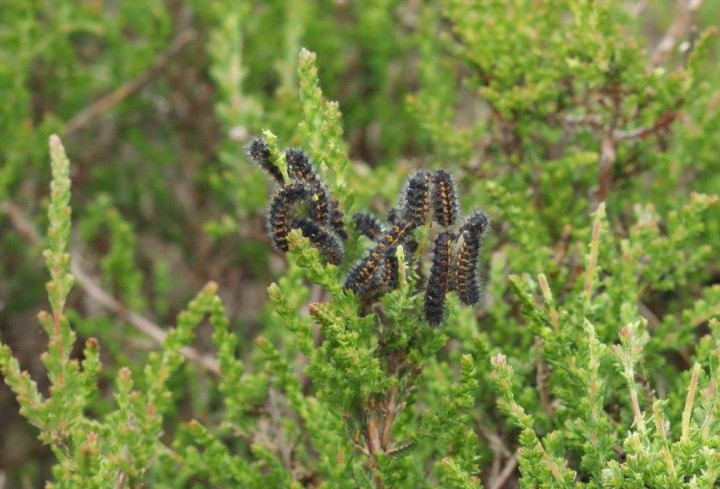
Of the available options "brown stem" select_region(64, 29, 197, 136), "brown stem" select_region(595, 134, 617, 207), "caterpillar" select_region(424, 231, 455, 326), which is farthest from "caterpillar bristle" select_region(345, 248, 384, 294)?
"brown stem" select_region(64, 29, 197, 136)

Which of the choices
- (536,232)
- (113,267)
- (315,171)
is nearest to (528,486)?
(315,171)

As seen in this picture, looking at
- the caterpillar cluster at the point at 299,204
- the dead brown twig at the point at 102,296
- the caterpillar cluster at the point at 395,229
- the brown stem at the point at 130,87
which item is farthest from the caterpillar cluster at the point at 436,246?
the brown stem at the point at 130,87

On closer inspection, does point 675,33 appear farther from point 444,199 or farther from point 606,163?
point 444,199

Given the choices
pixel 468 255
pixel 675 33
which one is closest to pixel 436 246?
pixel 468 255

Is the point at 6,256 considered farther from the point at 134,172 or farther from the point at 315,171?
the point at 315,171

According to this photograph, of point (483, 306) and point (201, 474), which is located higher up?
point (483, 306)

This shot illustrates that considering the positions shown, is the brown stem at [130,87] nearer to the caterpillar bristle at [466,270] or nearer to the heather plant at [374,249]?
the heather plant at [374,249]

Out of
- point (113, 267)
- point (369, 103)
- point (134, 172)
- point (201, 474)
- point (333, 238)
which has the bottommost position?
point (201, 474)
